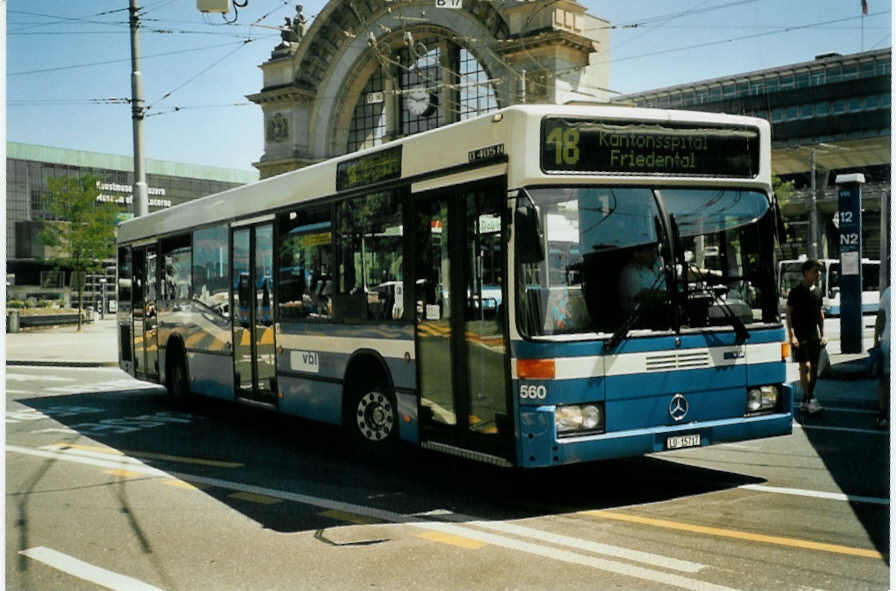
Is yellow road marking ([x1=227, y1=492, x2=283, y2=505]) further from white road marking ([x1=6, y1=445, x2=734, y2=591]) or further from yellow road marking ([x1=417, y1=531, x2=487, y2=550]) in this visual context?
yellow road marking ([x1=417, y1=531, x2=487, y2=550])

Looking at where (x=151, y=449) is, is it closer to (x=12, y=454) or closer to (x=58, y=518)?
(x=12, y=454)

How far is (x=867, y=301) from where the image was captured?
42906 mm

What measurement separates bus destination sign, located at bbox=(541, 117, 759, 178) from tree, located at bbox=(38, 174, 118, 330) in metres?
40.2

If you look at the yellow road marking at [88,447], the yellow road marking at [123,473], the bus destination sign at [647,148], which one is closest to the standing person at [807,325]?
the bus destination sign at [647,148]

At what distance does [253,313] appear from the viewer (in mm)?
11555

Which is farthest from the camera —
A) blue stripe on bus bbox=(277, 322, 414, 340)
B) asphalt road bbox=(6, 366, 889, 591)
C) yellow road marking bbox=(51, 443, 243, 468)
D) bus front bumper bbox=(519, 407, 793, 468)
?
yellow road marking bbox=(51, 443, 243, 468)

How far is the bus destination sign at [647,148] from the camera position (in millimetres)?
7078

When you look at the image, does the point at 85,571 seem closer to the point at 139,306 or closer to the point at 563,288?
the point at 563,288

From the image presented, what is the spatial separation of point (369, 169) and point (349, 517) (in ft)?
11.4

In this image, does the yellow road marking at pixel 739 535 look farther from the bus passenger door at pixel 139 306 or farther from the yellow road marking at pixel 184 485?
the bus passenger door at pixel 139 306

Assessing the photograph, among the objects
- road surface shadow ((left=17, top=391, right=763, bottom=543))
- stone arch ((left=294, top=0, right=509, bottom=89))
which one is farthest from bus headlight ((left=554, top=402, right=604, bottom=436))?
stone arch ((left=294, top=0, right=509, bottom=89))

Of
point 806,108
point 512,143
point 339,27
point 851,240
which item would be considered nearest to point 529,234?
point 512,143

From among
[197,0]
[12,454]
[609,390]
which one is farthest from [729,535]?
[197,0]

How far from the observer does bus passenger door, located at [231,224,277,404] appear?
36.7 feet
